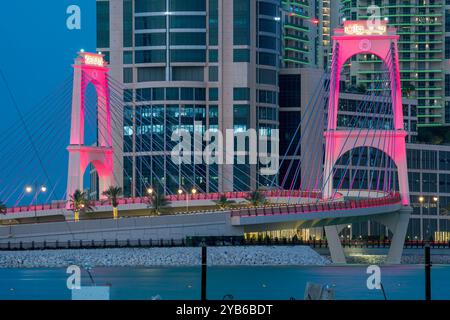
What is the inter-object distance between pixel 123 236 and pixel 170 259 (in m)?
5.30

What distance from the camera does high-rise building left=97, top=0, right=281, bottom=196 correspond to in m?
173

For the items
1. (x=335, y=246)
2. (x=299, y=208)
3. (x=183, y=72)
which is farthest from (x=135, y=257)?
(x=183, y=72)

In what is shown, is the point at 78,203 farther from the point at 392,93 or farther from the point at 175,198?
the point at 392,93

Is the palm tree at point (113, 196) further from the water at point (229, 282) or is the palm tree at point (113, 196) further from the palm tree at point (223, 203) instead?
the water at point (229, 282)

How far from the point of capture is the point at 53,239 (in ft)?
402

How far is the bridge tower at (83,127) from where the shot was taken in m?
138

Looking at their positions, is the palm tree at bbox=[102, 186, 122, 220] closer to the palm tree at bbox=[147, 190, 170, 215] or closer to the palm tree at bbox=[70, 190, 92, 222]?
the palm tree at bbox=[70, 190, 92, 222]

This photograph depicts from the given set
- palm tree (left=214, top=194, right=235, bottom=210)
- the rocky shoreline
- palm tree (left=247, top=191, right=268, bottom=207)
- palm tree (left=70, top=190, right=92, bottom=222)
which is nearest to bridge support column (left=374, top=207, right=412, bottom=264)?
the rocky shoreline

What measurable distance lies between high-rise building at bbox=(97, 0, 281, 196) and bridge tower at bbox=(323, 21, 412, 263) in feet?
138

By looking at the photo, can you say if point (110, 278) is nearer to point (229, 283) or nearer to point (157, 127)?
point (229, 283)

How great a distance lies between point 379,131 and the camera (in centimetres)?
13075

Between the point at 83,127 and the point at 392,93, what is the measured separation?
27483 millimetres

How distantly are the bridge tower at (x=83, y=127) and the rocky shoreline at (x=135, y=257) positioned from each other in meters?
19.7
